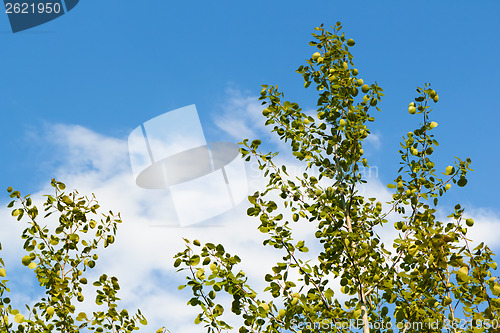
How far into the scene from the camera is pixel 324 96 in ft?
21.0

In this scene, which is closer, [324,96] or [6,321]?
[6,321]

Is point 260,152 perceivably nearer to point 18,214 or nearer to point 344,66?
point 344,66

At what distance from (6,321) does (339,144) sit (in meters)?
4.57

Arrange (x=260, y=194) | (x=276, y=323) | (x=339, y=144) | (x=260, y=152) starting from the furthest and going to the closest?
1. (x=339, y=144)
2. (x=260, y=152)
3. (x=260, y=194)
4. (x=276, y=323)

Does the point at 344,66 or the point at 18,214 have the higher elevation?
the point at 344,66

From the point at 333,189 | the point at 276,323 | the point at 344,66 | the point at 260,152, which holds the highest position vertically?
the point at 344,66

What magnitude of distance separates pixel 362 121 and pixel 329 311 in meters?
2.53

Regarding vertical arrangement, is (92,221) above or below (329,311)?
above

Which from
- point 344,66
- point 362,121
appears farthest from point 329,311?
point 344,66

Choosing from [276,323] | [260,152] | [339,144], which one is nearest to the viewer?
[276,323]

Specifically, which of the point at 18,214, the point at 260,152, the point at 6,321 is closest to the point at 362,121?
the point at 260,152

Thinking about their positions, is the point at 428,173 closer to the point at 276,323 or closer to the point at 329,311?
the point at 329,311

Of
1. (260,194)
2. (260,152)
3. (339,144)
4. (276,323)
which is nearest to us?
(276,323)

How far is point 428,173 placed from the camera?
19.2 feet
